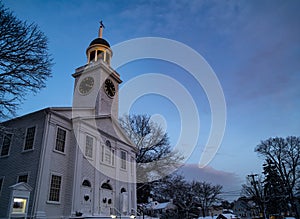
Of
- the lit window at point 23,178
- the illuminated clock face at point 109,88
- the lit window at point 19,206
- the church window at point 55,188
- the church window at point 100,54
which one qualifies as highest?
the church window at point 100,54

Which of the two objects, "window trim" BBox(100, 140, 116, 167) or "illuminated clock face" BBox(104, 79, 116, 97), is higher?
"illuminated clock face" BBox(104, 79, 116, 97)

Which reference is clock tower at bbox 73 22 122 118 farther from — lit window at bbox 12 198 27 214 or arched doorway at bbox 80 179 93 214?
lit window at bbox 12 198 27 214

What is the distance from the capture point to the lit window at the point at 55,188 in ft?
44.1

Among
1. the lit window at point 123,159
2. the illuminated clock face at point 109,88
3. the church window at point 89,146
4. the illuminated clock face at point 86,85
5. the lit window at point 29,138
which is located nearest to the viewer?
the lit window at point 29,138

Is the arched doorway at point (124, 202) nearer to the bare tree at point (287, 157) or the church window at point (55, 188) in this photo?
the church window at point (55, 188)

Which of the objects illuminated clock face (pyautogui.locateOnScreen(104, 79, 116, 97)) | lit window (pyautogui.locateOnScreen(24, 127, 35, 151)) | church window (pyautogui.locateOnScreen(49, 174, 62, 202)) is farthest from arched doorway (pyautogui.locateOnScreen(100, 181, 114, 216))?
illuminated clock face (pyautogui.locateOnScreen(104, 79, 116, 97))

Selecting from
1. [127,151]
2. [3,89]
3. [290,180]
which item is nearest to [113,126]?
[127,151]

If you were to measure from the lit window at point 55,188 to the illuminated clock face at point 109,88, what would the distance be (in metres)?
9.78

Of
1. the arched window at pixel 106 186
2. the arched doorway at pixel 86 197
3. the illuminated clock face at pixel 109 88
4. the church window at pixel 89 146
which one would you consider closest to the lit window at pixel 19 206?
the arched doorway at pixel 86 197

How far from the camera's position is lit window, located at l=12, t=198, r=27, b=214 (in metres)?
11.3

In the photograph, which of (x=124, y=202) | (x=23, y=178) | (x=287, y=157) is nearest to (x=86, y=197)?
(x=23, y=178)

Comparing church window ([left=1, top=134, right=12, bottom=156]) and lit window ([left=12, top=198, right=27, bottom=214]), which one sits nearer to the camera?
lit window ([left=12, top=198, right=27, bottom=214])

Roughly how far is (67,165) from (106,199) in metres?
4.22

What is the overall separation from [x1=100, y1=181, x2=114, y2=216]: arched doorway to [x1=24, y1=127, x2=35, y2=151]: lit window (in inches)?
227
